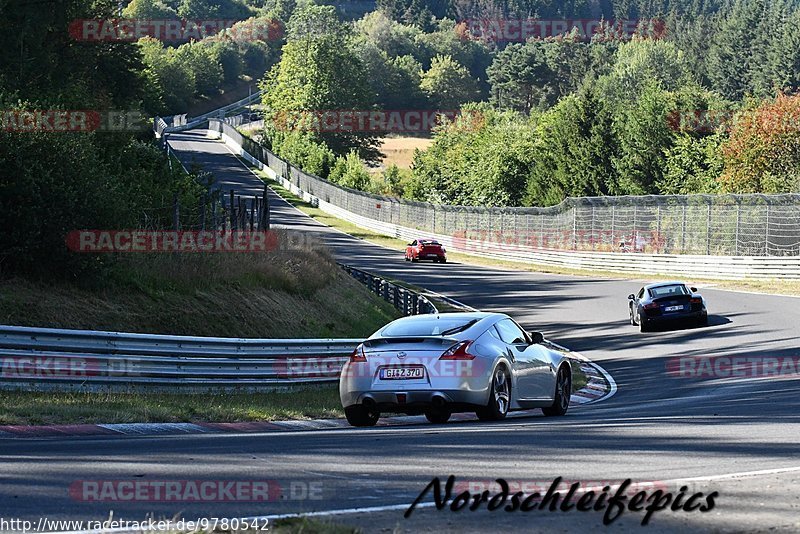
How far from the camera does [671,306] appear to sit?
31.2 m

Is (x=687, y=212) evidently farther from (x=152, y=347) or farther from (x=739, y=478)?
(x=739, y=478)

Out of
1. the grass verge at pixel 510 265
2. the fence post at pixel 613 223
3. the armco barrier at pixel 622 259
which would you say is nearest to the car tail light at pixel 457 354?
the grass verge at pixel 510 265

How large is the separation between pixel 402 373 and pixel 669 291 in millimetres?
19399

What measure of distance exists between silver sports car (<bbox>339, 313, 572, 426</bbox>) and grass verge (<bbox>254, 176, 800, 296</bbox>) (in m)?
28.2

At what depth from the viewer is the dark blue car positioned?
31.2 m

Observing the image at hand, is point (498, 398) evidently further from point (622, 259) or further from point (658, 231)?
point (622, 259)

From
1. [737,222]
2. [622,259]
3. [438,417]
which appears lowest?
[622,259]

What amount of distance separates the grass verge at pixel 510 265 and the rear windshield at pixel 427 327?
93.6 feet

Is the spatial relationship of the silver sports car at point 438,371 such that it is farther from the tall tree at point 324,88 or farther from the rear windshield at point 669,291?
the tall tree at point 324,88

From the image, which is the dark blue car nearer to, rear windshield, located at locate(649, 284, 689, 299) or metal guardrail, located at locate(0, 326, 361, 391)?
rear windshield, located at locate(649, 284, 689, 299)

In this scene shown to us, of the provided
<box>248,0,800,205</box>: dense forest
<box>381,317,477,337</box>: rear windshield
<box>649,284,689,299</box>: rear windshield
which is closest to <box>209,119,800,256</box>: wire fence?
<box>248,0,800,205</box>: dense forest

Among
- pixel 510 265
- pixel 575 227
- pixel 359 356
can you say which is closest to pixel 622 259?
Result: pixel 575 227

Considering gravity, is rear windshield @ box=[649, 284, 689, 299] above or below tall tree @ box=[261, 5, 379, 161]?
below

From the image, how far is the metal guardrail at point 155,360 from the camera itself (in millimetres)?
15414
